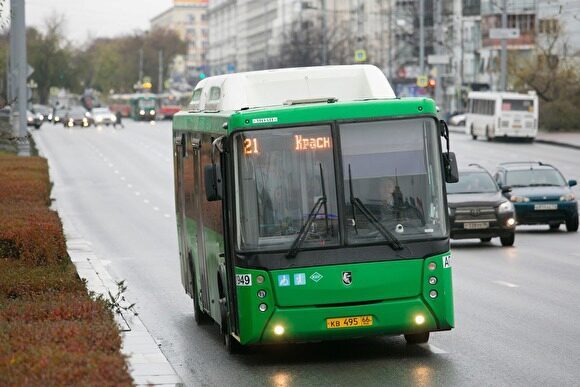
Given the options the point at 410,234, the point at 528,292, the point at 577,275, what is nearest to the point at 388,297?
the point at 410,234

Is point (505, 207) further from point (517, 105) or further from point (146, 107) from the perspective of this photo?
point (146, 107)

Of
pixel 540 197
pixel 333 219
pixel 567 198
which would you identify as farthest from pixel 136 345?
pixel 567 198

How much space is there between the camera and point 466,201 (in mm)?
29547

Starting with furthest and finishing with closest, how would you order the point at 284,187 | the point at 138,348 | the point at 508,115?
the point at 508,115 < the point at 138,348 < the point at 284,187

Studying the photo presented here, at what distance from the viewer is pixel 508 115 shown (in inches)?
2992

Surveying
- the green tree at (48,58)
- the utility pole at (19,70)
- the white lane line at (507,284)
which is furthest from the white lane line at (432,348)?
the green tree at (48,58)

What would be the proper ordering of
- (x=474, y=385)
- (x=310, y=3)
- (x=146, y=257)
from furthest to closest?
1. (x=310, y=3)
2. (x=146, y=257)
3. (x=474, y=385)

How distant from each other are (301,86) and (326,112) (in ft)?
5.37

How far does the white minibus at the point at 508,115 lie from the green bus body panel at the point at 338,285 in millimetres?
62505

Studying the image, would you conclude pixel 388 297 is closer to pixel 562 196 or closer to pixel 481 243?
pixel 481 243

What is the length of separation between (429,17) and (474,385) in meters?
133

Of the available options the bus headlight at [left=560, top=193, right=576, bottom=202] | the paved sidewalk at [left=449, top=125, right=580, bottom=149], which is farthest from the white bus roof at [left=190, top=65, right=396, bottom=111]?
the paved sidewalk at [left=449, top=125, right=580, bottom=149]

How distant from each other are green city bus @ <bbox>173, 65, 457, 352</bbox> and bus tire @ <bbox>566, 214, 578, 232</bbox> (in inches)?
791

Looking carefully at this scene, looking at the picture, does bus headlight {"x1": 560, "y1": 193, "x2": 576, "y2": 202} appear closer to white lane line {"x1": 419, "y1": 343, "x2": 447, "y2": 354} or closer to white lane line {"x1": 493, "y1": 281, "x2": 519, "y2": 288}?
white lane line {"x1": 493, "y1": 281, "x2": 519, "y2": 288}
